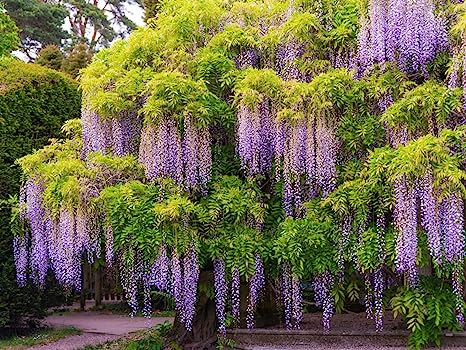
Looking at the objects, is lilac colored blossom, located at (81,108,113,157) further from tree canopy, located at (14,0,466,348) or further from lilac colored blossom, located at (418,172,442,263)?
lilac colored blossom, located at (418,172,442,263)

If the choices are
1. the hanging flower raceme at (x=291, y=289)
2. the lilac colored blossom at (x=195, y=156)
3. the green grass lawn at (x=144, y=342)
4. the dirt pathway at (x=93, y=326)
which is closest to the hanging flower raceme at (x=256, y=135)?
the lilac colored blossom at (x=195, y=156)

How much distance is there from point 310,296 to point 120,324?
169 inches

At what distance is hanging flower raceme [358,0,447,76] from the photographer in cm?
577

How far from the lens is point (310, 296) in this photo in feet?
26.0

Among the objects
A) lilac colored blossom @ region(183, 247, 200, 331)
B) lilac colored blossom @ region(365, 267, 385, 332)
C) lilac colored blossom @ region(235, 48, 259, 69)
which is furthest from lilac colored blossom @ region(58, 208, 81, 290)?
lilac colored blossom @ region(365, 267, 385, 332)

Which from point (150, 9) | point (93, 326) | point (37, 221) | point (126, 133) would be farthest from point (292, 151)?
point (150, 9)

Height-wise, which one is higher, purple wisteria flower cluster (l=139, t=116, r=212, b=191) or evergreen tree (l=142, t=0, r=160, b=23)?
evergreen tree (l=142, t=0, r=160, b=23)

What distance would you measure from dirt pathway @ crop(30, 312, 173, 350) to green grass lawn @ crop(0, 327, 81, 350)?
16cm

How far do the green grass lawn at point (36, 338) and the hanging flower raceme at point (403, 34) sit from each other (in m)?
6.00

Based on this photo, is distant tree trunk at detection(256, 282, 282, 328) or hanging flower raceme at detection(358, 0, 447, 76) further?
distant tree trunk at detection(256, 282, 282, 328)

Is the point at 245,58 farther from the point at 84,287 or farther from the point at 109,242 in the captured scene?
the point at 84,287

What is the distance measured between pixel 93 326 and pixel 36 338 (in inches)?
63.5

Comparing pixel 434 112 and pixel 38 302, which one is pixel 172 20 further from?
pixel 38 302

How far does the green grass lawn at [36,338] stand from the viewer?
8.38 metres
